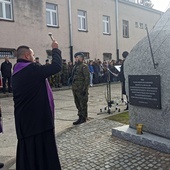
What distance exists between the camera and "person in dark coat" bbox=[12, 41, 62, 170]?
2803 millimetres

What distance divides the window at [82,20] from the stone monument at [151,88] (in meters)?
14.6

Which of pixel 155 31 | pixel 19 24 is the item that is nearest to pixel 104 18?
pixel 19 24

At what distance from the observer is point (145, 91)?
14.9 feet

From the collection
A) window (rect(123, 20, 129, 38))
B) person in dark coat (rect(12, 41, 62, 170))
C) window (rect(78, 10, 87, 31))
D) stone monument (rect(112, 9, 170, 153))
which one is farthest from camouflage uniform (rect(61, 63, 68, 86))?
person in dark coat (rect(12, 41, 62, 170))

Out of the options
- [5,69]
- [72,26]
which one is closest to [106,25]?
[72,26]

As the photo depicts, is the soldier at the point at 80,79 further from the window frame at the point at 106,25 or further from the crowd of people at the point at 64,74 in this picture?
the window frame at the point at 106,25

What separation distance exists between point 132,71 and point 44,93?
2.36 metres

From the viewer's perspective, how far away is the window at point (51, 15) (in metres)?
16.8

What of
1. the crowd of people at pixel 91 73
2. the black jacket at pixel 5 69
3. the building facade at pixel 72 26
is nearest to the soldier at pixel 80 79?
the black jacket at pixel 5 69

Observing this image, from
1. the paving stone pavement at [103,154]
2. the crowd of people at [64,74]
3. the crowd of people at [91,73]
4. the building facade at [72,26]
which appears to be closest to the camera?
the paving stone pavement at [103,154]

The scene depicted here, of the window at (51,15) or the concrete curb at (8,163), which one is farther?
the window at (51,15)

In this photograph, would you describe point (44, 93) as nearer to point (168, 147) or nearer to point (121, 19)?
point (168, 147)

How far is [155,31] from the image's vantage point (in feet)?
15.1

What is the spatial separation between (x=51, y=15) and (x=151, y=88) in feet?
45.4
